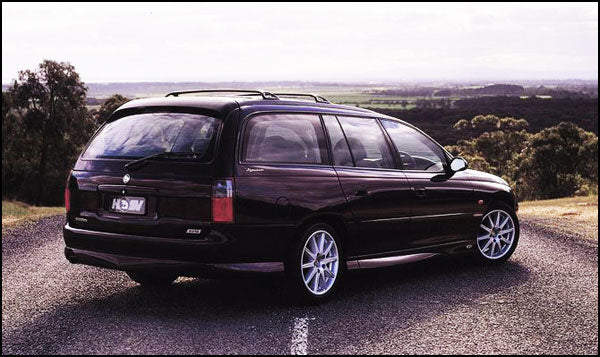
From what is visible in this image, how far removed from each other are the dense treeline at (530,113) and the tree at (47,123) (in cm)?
3881

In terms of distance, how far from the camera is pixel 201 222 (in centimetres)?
589

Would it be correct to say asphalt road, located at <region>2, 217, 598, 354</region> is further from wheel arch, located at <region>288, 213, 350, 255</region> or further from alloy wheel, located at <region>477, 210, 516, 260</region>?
wheel arch, located at <region>288, 213, 350, 255</region>

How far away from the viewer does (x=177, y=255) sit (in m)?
5.96

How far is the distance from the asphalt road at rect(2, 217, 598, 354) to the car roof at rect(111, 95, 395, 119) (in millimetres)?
1471

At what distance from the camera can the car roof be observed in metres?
6.32

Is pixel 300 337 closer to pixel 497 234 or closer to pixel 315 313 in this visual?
pixel 315 313

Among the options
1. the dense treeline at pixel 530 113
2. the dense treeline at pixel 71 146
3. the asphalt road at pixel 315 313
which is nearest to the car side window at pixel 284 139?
the asphalt road at pixel 315 313

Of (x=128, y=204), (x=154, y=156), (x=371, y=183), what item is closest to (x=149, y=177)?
(x=154, y=156)

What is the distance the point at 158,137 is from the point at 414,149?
2992mm

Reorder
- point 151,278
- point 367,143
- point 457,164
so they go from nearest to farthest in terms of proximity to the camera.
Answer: point 151,278, point 367,143, point 457,164

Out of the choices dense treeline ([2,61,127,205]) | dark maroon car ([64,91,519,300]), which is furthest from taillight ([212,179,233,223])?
dense treeline ([2,61,127,205])

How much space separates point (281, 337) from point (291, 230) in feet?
3.62

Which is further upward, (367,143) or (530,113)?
(367,143)

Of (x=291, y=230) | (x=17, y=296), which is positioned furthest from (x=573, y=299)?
(x=17, y=296)
